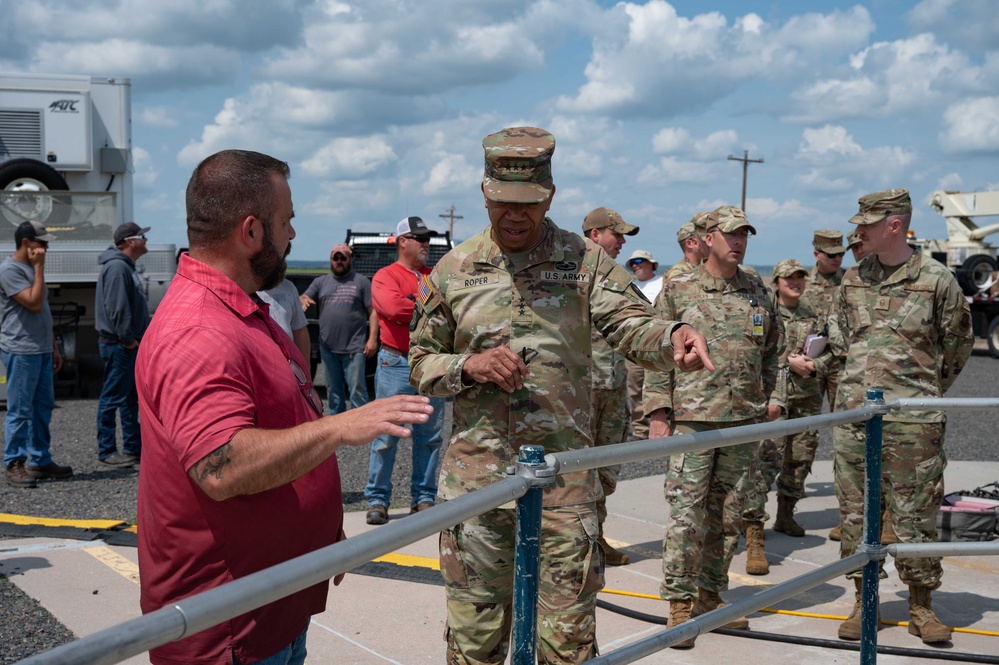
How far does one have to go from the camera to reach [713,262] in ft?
17.5

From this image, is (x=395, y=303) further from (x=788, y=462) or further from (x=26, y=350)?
(x=26, y=350)

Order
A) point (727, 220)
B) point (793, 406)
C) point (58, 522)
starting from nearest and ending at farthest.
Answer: point (727, 220) → point (58, 522) → point (793, 406)

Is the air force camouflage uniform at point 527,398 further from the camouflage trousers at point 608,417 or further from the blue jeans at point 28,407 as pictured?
the blue jeans at point 28,407

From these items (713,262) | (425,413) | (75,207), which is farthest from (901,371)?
(75,207)

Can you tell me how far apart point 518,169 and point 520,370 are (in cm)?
Result: 69

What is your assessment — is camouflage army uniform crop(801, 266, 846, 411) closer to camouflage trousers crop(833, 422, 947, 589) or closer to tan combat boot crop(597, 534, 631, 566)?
tan combat boot crop(597, 534, 631, 566)

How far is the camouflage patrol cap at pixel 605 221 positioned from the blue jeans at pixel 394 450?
61.3 inches

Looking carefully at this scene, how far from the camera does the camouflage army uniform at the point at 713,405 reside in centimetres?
493

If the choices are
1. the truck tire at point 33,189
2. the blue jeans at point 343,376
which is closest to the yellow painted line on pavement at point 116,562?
the blue jeans at point 343,376

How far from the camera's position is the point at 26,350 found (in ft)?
25.8

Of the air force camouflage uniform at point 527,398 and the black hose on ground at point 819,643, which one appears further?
the black hose on ground at point 819,643

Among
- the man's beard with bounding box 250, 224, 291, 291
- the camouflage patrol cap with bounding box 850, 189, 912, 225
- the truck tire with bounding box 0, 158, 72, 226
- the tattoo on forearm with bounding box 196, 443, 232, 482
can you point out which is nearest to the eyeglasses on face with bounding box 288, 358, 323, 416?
the man's beard with bounding box 250, 224, 291, 291

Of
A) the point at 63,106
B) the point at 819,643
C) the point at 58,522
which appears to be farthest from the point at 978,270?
the point at 58,522

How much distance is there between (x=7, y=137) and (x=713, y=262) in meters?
12.5
